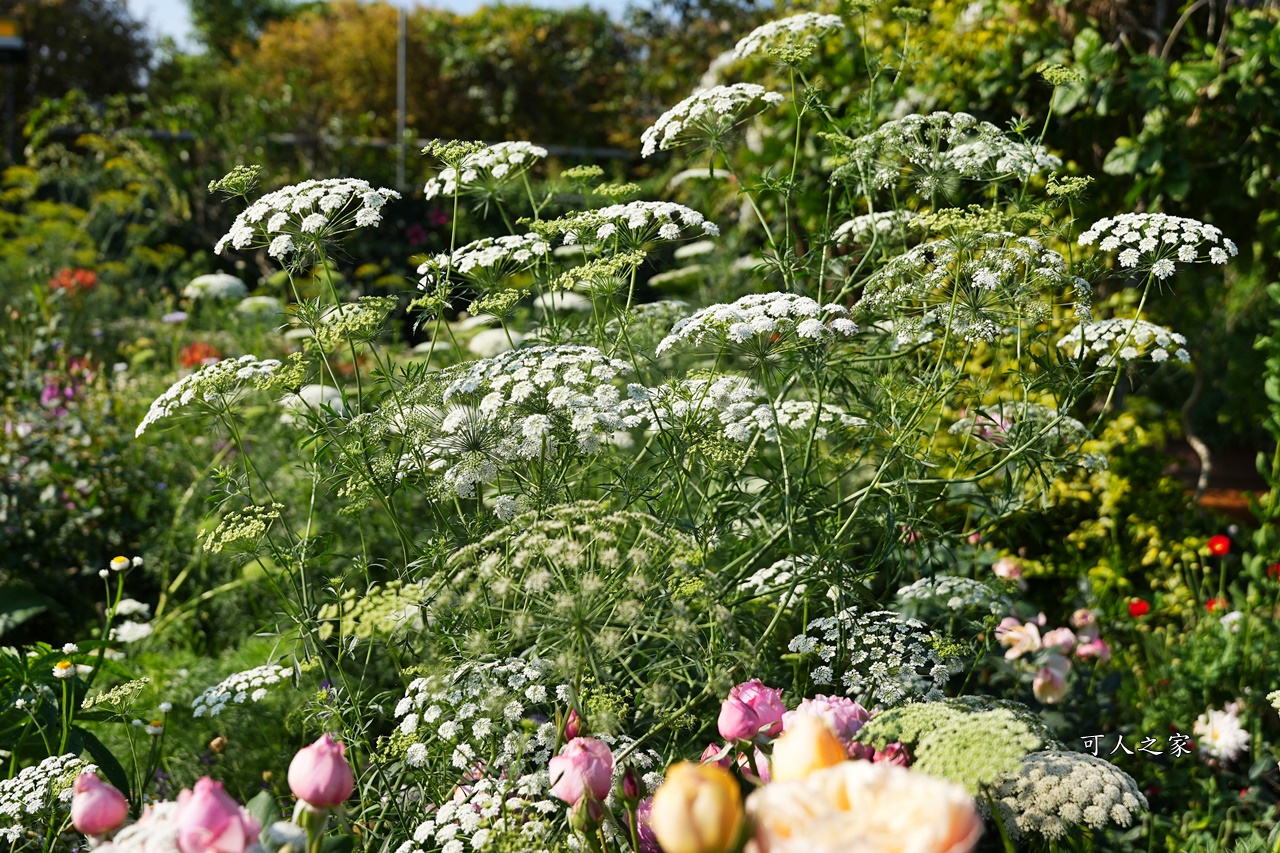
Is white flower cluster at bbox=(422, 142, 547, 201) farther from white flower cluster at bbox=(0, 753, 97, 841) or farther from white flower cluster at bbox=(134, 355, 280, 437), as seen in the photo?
white flower cluster at bbox=(0, 753, 97, 841)

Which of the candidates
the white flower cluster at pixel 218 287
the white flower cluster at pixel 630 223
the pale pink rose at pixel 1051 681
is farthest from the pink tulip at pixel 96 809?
the white flower cluster at pixel 218 287

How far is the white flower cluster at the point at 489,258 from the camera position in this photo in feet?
7.18

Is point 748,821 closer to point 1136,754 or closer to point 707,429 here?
point 707,429

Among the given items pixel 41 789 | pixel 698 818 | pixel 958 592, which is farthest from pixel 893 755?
pixel 41 789

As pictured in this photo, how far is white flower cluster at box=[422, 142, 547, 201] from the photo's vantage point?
2.40 meters

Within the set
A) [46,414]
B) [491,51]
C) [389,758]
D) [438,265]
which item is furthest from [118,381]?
[491,51]

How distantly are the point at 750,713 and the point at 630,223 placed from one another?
113 cm

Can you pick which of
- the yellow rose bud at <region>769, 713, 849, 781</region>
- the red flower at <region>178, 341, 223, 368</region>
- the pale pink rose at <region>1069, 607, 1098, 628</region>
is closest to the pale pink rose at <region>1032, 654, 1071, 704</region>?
the pale pink rose at <region>1069, 607, 1098, 628</region>

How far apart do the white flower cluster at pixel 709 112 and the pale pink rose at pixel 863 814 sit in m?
1.78

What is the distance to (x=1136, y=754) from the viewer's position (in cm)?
304

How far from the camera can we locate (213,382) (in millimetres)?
2018

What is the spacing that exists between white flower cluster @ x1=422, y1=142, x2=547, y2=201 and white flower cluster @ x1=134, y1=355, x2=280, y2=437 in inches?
25.4

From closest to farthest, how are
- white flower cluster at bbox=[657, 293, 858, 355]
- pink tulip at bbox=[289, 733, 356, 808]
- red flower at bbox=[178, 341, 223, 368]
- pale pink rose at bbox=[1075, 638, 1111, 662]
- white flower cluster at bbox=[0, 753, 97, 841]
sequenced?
pink tulip at bbox=[289, 733, 356, 808], white flower cluster at bbox=[0, 753, 97, 841], white flower cluster at bbox=[657, 293, 858, 355], pale pink rose at bbox=[1075, 638, 1111, 662], red flower at bbox=[178, 341, 223, 368]

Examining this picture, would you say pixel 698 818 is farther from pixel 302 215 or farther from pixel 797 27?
pixel 797 27
